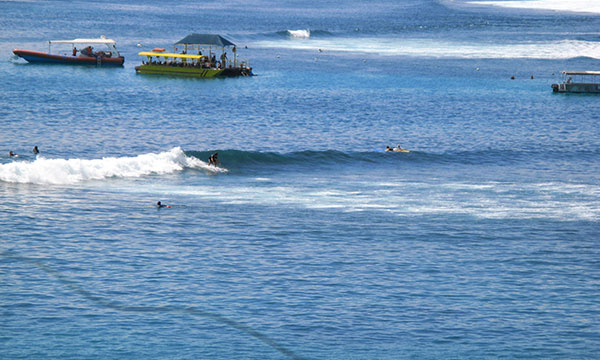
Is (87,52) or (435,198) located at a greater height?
(87,52)

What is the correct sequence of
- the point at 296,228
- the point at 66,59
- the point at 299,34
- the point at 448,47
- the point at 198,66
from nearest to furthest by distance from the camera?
the point at 296,228, the point at 198,66, the point at 66,59, the point at 448,47, the point at 299,34

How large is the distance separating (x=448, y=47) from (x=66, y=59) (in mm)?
84353

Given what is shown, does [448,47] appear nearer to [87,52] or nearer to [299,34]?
[299,34]

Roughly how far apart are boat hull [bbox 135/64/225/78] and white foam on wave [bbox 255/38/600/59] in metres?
50.2

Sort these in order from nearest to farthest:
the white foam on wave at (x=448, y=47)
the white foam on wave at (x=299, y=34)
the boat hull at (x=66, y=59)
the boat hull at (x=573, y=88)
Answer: the boat hull at (x=573, y=88) < the boat hull at (x=66, y=59) < the white foam on wave at (x=448, y=47) < the white foam on wave at (x=299, y=34)

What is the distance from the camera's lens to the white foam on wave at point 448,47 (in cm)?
15612

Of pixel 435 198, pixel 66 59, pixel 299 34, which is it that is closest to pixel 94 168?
pixel 435 198

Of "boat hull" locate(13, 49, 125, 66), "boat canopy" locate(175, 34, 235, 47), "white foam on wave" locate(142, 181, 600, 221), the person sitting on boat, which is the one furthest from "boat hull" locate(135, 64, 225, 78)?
"white foam on wave" locate(142, 181, 600, 221)

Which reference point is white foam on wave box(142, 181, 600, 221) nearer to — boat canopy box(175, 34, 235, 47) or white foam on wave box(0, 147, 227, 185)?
white foam on wave box(0, 147, 227, 185)

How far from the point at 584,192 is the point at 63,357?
123 feet

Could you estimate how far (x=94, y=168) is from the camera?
53.5 meters

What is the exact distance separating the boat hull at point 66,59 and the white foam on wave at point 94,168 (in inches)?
2712

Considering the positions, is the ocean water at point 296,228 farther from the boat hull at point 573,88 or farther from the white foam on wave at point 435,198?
the boat hull at point 573,88

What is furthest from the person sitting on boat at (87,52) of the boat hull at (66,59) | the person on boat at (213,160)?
the person on boat at (213,160)
